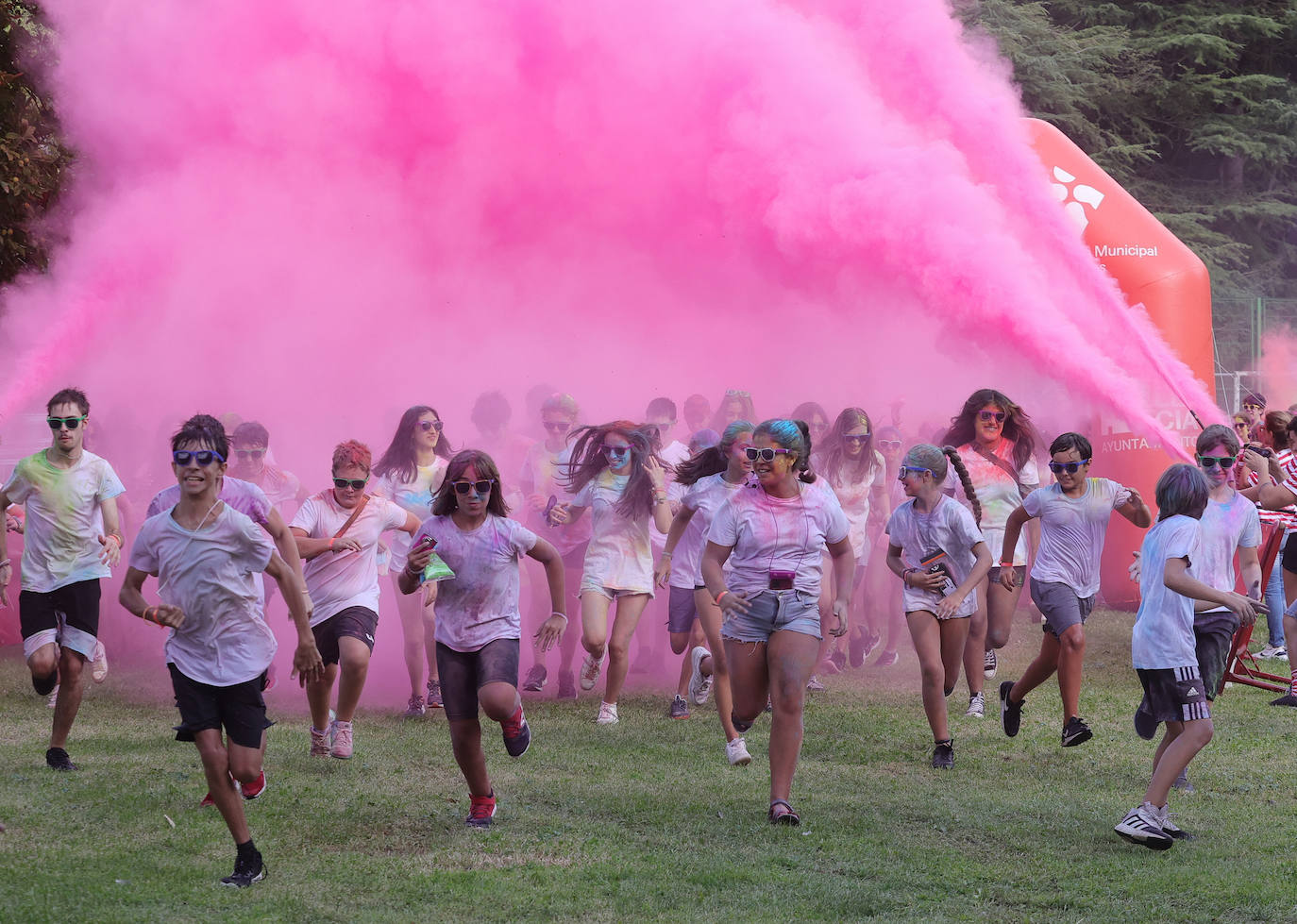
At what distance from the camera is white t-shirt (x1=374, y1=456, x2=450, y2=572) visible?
29.7 ft

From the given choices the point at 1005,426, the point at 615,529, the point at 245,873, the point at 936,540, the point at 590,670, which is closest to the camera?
the point at 245,873

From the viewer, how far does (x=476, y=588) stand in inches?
239

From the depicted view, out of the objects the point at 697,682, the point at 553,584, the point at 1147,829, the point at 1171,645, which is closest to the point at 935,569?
the point at 1171,645

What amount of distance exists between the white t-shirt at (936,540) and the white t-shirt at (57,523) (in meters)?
4.18

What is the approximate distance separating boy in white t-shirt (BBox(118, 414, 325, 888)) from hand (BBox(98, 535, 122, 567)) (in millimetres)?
2066

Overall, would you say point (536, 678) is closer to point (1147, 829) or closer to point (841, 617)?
point (841, 617)

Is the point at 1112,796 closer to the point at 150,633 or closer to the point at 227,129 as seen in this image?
the point at 150,633

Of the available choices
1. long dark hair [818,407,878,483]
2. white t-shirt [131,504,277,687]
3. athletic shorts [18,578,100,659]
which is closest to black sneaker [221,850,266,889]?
white t-shirt [131,504,277,687]

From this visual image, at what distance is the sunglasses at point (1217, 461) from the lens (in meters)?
7.60

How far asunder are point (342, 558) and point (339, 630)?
0.37 m

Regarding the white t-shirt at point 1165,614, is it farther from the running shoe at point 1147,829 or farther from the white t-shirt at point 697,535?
the white t-shirt at point 697,535

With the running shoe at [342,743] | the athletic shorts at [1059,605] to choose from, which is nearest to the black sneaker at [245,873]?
the running shoe at [342,743]

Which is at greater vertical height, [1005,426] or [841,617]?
[1005,426]

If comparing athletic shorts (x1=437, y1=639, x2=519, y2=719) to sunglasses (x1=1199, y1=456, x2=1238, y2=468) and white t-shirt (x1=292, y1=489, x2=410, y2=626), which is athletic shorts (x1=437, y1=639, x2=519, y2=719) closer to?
white t-shirt (x1=292, y1=489, x2=410, y2=626)
